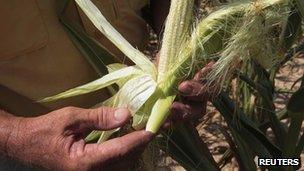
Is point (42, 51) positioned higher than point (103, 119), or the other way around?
point (42, 51)

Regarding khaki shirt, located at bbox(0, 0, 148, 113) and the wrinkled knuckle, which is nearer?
the wrinkled knuckle

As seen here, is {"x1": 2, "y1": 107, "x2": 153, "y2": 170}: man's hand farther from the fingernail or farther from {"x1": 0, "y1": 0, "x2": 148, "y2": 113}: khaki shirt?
{"x1": 0, "y1": 0, "x2": 148, "y2": 113}: khaki shirt

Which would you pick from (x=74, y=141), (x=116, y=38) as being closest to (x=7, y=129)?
(x=74, y=141)

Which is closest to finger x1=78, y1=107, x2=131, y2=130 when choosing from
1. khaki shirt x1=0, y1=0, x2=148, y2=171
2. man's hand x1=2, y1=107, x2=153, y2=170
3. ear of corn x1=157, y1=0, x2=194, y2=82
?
man's hand x1=2, y1=107, x2=153, y2=170

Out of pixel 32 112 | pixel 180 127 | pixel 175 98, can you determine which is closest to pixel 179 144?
pixel 180 127

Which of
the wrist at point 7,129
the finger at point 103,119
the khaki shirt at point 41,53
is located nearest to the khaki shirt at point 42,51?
the khaki shirt at point 41,53

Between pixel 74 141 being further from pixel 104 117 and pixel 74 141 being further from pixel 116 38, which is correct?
pixel 116 38

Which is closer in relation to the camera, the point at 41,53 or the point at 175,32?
the point at 175,32
